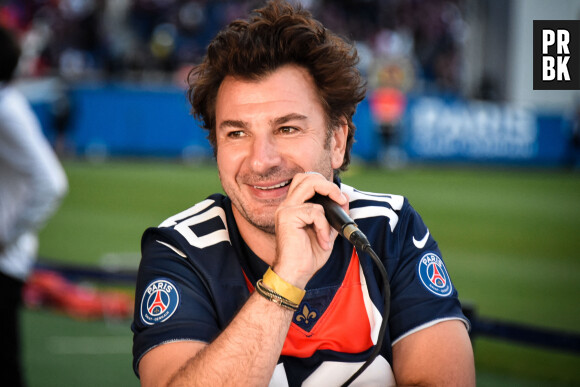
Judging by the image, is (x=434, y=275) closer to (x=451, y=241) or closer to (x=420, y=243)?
Answer: (x=420, y=243)

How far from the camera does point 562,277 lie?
8930 millimetres

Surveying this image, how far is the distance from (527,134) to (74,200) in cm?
1295

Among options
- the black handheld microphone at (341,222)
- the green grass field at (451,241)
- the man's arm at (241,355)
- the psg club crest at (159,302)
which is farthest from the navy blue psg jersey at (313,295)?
the green grass field at (451,241)

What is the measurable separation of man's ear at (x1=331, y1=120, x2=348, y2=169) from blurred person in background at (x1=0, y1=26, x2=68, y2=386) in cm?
183

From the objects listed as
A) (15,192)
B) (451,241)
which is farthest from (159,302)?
(451,241)

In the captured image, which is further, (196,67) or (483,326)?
(483,326)

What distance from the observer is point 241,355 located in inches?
84.6

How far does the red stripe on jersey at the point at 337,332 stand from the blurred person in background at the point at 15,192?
1993mm

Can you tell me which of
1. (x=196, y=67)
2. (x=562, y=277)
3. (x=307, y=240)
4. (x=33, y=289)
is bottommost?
(x=562, y=277)

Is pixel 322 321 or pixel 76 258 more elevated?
pixel 322 321

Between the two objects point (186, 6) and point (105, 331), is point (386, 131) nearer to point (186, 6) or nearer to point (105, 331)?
point (186, 6)

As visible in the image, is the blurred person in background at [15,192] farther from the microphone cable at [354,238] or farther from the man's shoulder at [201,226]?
the microphone cable at [354,238]

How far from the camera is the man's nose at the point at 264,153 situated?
8.16ft

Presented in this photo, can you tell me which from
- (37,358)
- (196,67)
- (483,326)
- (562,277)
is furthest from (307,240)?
(562,277)
